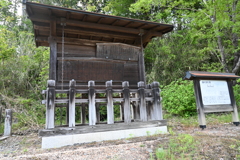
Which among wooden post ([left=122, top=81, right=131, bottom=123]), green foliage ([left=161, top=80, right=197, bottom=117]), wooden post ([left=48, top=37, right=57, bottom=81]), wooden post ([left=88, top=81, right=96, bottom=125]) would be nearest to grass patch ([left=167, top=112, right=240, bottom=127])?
green foliage ([left=161, top=80, right=197, bottom=117])

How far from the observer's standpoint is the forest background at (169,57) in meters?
8.73

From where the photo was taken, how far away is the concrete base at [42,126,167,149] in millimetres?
4125

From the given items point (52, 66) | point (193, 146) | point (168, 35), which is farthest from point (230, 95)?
point (168, 35)

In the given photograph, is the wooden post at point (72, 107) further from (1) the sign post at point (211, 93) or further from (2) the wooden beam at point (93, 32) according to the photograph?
(1) the sign post at point (211, 93)

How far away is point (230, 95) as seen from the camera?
6.34 metres

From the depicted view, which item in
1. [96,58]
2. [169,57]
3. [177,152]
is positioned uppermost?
[169,57]

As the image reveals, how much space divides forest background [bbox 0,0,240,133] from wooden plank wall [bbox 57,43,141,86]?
3.54m

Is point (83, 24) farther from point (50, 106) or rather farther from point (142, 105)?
point (142, 105)

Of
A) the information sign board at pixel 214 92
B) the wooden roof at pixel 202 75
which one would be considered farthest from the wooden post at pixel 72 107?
the information sign board at pixel 214 92

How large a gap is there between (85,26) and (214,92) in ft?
17.9

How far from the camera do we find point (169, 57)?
12.0 m

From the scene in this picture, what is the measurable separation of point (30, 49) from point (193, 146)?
13.2 meters

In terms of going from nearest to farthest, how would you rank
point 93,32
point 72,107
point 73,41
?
1. point 72,107
2. point 73,41
3. point 93,32

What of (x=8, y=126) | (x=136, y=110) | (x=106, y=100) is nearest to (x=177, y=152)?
(x=106, y=100)
